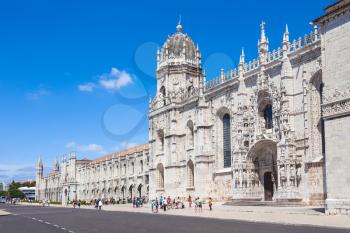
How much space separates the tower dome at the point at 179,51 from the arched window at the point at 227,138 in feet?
38.7

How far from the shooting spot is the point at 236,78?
144 feet

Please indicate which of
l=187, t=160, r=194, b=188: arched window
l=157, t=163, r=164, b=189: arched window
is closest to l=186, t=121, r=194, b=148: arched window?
l=187, t=160, r=194, b=188: arched window

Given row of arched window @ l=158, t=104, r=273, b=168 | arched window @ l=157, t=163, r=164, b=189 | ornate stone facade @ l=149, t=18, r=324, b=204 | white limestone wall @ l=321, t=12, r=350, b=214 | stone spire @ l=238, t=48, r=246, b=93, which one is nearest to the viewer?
white limestone wall @ l=321, t=12, r=350, b=214

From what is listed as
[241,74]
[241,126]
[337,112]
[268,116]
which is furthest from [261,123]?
[337,112]

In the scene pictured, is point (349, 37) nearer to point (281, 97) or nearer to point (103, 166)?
point (281, 97)

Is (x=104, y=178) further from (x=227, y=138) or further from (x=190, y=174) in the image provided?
(x=227, y=138)

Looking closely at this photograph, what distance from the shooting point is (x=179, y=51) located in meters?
56.3

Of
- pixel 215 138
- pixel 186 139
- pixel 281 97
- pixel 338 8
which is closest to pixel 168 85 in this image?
pixel 186 139

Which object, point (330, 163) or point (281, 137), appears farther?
point (281, 137)

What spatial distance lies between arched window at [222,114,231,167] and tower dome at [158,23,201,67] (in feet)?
38.7

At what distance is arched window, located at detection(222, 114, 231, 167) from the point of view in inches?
1791

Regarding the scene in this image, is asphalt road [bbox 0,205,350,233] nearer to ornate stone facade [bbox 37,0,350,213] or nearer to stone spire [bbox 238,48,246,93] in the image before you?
ornate stone facade [bbox 37,0,350,213]

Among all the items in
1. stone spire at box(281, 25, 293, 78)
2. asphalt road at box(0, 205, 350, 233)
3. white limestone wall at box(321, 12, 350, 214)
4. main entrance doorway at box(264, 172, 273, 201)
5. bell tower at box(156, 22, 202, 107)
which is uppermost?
bell tower at box(156, 22, 202, 107)

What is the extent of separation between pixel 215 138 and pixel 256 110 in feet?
25.8
